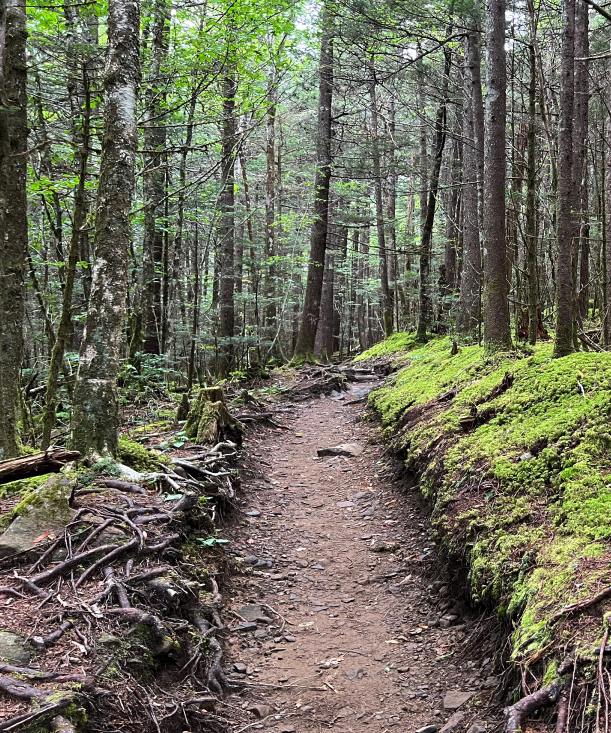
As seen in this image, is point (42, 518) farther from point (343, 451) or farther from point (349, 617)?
point (343, 451)

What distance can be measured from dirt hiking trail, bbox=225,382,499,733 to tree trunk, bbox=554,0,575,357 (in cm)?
283

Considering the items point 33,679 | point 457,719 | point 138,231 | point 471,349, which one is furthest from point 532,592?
point 138,231

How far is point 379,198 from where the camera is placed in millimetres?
20734

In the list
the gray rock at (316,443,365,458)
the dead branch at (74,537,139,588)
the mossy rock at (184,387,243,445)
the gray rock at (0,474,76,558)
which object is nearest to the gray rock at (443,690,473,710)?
the dead branch at (74,537,139,588)

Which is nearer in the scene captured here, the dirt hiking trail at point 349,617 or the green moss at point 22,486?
the dirt hiking trail at point 349,617

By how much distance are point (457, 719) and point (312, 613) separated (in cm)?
197

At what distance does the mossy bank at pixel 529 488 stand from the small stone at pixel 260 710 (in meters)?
1.73

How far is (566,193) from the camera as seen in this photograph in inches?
225

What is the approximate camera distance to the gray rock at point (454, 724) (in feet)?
9.91

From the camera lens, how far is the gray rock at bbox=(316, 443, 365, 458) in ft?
29.5

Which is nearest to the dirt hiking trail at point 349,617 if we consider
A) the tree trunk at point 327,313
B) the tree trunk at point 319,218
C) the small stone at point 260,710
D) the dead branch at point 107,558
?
the small stone at point 260,710

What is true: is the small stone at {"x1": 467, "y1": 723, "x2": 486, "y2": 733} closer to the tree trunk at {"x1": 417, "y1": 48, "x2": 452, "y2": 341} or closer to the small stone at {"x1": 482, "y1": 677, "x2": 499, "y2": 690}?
the small stone at {"x1": 482, "y1": 677, "x2": 499, "y2": 690}

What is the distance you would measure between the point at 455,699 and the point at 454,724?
0.28 metres

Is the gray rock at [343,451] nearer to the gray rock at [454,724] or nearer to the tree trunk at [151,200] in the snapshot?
the tree trunk at [151,200]
